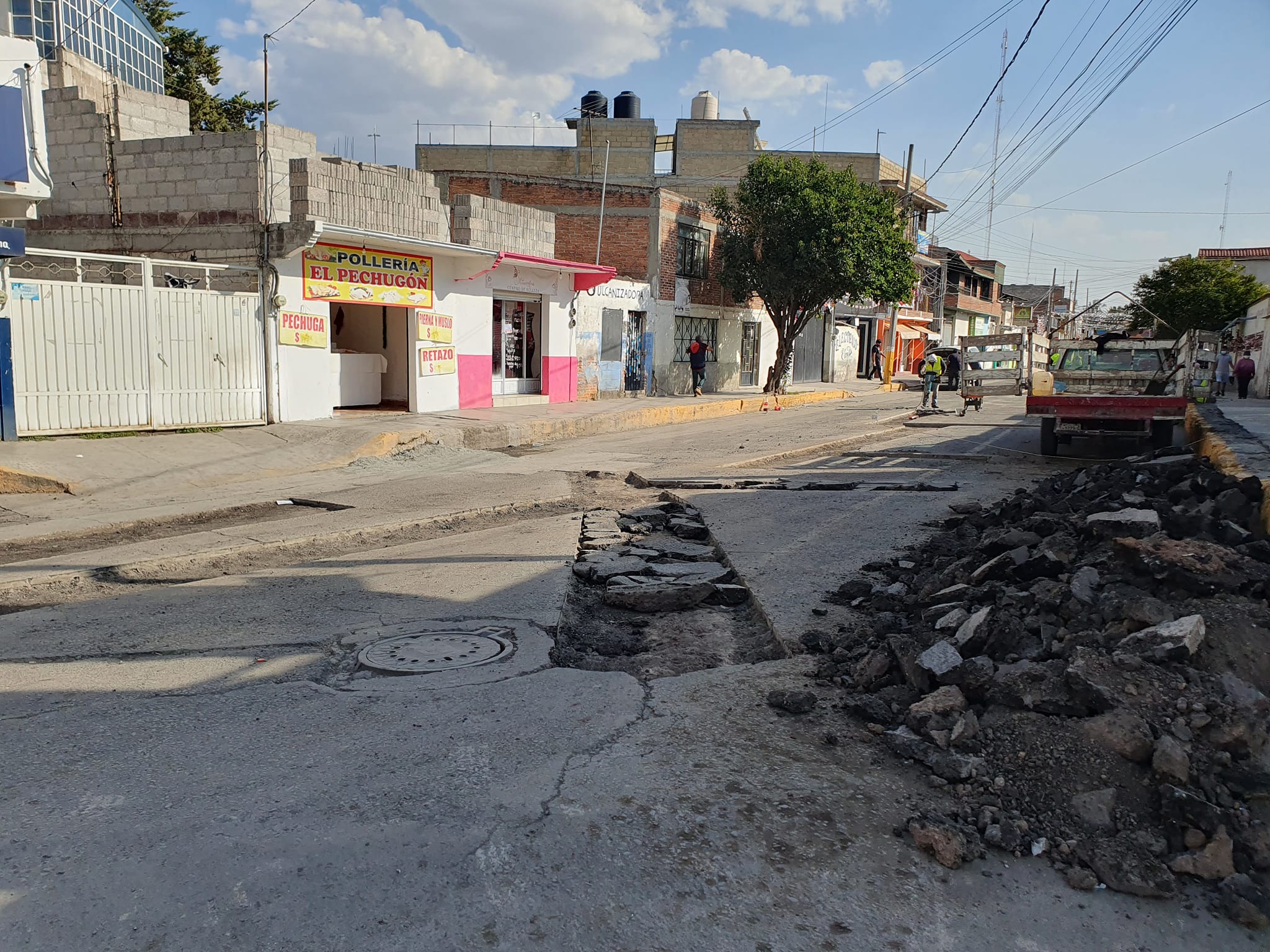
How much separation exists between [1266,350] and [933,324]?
24870 mm

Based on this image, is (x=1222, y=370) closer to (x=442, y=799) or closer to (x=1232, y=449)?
(x=1232, y=449)

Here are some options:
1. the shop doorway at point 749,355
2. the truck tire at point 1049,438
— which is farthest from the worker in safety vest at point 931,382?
the shop doorway at point 749,355

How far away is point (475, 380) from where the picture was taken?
18906 millimetres

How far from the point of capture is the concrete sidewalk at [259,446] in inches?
398

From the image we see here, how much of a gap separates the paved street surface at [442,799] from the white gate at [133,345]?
6.03 metres

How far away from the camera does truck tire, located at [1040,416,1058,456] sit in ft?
44.4

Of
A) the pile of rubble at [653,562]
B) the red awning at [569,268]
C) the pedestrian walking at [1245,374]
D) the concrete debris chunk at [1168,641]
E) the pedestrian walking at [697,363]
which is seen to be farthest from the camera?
the pedestrian walking at [697,363]

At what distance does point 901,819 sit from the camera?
9.77 ft

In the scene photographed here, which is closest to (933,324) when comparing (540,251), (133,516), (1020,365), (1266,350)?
(1266,350)

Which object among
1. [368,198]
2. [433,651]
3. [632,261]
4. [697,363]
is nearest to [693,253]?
[632,261]

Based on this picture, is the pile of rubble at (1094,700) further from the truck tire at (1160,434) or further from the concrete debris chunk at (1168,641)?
the truck tire at (1160,434)

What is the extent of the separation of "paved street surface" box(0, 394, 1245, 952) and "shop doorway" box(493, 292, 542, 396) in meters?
14.5

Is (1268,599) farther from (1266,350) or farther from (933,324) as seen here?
(933,324)

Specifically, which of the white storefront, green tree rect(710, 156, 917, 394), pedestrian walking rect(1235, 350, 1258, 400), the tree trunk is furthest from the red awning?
pedestrian walking rect(1235, 350, 1258, 400)
